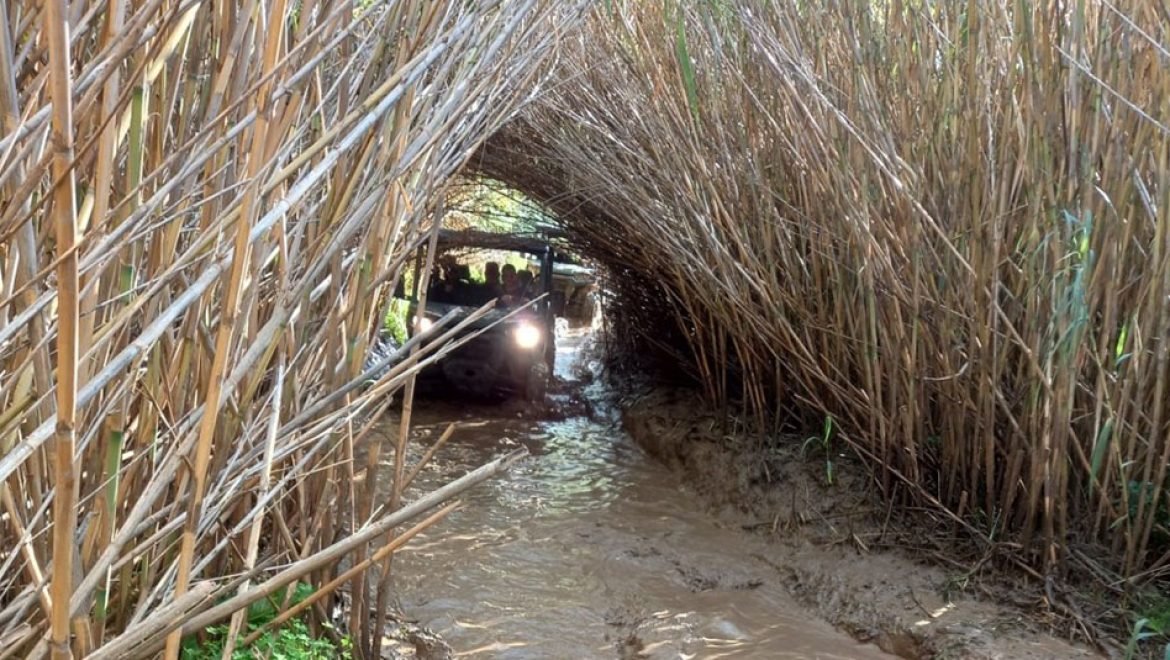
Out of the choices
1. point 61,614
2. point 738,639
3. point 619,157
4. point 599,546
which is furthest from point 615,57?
point 61,614

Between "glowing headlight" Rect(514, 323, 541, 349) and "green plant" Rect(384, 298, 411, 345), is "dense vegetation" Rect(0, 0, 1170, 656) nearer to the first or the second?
"glowing headlight" Rect(514, 323, 541, 349)

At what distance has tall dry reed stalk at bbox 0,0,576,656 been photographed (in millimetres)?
955

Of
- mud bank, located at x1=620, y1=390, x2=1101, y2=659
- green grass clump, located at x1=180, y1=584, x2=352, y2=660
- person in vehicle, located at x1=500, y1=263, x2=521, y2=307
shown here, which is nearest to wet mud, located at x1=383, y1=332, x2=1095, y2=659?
mud bank, located at x1=620, y1=390, x2=1101, y2=659

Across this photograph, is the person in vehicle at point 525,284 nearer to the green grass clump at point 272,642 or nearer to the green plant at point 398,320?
the green plant at point 398,320

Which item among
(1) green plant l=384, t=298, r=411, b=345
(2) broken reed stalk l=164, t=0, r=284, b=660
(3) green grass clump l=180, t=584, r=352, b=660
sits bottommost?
(3) green grass clump l=180, t=584, r=352, b=660

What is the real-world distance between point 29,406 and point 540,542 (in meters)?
3.68

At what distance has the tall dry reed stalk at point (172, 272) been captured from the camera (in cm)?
96

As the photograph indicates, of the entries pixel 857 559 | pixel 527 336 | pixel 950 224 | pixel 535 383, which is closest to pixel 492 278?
pixel 527 336

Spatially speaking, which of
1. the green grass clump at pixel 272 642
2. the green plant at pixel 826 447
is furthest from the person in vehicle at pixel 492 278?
the green grass clump at pixel 272 642

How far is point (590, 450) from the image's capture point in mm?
6449

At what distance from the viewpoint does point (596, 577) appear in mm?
4203

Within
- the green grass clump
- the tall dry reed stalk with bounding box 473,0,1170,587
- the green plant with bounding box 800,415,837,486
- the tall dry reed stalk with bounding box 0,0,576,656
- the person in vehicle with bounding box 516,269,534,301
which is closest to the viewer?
the tall dry reed stalk with bounding box 0,0,576,656

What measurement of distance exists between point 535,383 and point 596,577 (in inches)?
141

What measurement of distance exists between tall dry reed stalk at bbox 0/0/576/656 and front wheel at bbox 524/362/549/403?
17.4 ft
